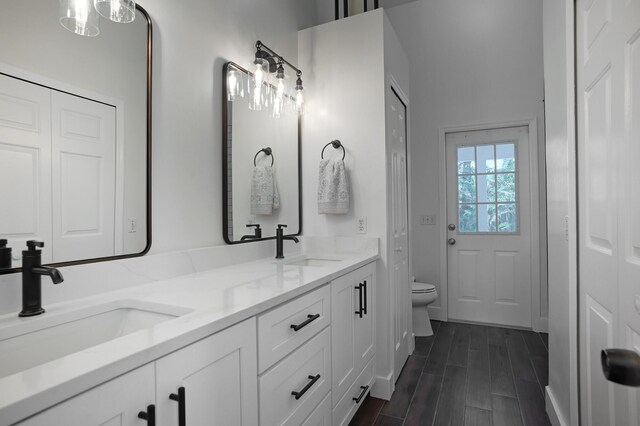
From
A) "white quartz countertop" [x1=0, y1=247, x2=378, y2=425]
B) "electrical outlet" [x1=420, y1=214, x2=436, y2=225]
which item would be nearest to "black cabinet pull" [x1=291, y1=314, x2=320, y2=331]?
"white quartz countertop" [x1=0, y1=247, x2=378, y2=425]

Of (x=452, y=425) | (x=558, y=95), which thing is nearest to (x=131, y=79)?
(x=558, y=95)

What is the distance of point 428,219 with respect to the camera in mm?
3730

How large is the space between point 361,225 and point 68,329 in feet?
5.51

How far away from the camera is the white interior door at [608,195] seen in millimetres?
995

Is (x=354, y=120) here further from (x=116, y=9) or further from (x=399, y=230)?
(x=116, y=9)

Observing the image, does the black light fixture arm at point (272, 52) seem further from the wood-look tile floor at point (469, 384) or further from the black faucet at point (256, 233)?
the wood-look tile floor at point (469, 384)

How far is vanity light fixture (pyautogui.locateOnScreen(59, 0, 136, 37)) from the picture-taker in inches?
43.8

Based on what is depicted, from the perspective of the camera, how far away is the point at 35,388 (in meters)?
0.58

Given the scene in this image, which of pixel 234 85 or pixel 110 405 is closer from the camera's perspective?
pixel 110 405

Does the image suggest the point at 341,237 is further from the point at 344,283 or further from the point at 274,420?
the point at 274,420

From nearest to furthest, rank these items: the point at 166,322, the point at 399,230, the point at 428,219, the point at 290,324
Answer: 1. the point at 166,322
2. the point at 290,324
3. the point at 399,230
4. the point at 428,219

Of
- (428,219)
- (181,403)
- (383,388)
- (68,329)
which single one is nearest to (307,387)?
(181,403)

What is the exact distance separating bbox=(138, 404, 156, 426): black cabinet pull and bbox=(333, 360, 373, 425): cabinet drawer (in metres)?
1.09

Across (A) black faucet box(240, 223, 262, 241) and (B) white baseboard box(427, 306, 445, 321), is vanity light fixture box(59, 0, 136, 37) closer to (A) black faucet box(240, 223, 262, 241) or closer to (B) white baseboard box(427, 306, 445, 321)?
(A) black faucet box(240, 223, 262, 241)
